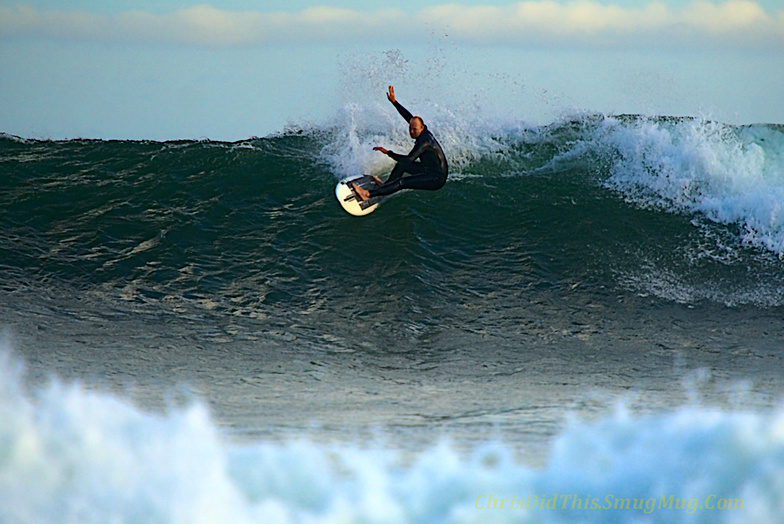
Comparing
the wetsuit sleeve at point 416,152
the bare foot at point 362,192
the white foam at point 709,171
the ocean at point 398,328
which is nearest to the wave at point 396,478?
the ocean at point 398,328

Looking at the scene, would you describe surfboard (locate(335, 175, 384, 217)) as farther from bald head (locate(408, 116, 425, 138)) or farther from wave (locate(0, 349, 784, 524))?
wave (locate(0, 349, 784, 524))

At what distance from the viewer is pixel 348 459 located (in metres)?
3.61

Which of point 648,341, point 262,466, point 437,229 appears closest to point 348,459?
point 262,466

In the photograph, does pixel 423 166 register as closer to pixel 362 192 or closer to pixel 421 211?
pixel 362 192

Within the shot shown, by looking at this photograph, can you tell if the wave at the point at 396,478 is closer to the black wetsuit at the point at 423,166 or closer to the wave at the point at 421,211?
the wave at the point at 421,211

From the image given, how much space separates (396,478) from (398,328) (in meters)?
3.51

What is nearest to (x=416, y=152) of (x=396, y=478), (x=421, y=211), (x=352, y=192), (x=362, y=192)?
(x=362, y=192)

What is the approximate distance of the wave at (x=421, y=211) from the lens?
8242 mm

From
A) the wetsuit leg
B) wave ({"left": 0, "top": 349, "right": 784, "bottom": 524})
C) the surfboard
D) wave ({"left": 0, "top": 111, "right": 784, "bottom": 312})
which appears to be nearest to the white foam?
wave ({"left": 0, "top": 111, "right": 784, "bottom": 312})

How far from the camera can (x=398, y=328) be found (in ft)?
22.4

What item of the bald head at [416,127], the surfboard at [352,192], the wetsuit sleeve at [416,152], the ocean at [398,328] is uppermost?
the bald head at [416,127]

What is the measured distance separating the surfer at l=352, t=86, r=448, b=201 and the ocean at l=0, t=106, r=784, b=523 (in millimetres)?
991

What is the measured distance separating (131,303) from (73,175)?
13.9ft

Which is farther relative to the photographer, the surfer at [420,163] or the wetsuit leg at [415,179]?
→ the wetsuit leg at [415,179]
